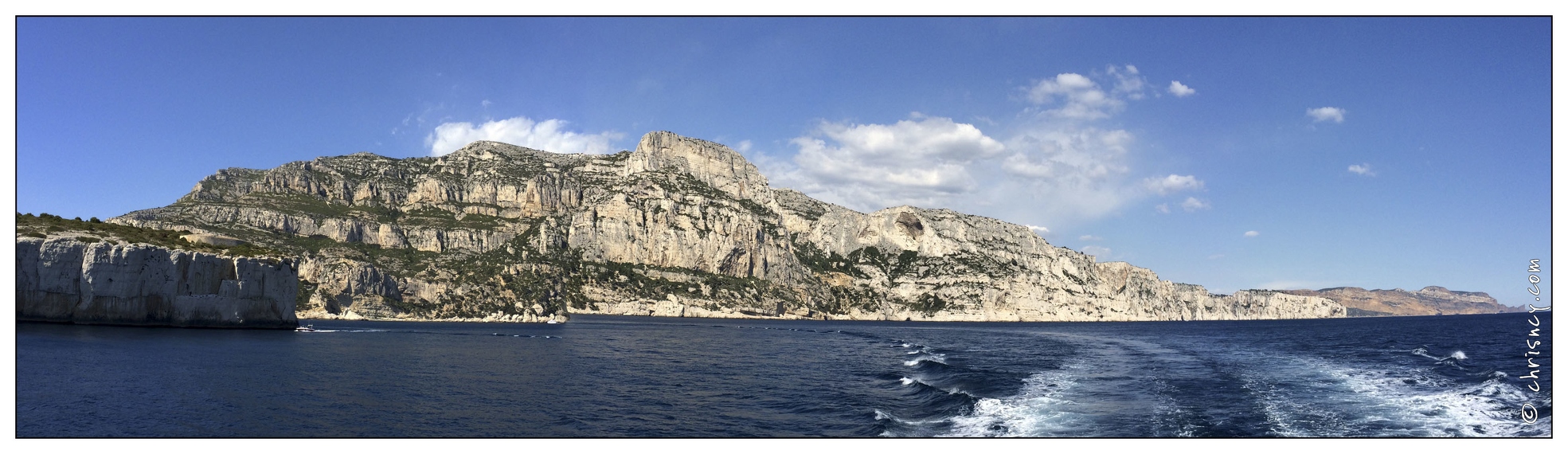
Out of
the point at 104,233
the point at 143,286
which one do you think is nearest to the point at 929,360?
the point at 143,286

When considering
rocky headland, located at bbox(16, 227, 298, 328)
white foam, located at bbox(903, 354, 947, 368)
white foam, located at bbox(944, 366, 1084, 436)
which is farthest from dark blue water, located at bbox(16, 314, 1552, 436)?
rocky headland, located at bbox(16, 227, 298, 328)

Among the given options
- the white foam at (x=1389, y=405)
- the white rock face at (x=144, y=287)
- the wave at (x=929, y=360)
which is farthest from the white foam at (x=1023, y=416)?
the white rock face at (x=144, y=287)

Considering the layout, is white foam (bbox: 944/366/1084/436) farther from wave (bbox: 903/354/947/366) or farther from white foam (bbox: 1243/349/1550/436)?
wave (bbox: 903/354/947/366)

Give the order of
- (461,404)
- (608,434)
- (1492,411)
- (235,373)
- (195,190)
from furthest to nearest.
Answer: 1. (195,190)
2. (235,373)
3. (461,404)
4. (1492,411)
5. (608,434)

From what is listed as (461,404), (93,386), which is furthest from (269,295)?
(461,404)

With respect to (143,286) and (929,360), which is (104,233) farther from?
(929,360)

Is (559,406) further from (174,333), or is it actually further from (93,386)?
(174,333)

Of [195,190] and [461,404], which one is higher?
[195,190]
